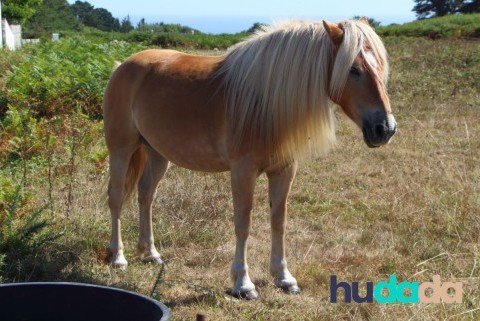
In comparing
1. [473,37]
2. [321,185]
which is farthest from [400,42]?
[321,185]

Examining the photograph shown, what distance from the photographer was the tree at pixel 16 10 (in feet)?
161

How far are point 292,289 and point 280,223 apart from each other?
50 centimetres

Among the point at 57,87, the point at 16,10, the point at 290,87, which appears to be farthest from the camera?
the point at 16,10

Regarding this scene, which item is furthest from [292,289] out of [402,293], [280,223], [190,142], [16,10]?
[16,10]

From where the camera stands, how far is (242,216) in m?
4.57

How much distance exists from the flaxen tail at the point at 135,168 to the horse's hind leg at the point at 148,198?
41mm

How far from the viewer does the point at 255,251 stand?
5.48 metres

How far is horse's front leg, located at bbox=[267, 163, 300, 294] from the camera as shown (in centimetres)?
473

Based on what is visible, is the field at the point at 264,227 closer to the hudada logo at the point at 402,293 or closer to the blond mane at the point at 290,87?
the hudada logo at the point at 402,293

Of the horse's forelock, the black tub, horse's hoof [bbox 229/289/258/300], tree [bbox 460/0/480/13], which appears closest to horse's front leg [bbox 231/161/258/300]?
horse's hoof [bbox 229/289/258/300]

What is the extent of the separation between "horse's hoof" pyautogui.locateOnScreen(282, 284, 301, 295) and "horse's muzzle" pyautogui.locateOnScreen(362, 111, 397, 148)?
129 cm

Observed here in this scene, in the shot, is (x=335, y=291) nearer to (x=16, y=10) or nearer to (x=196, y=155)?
(x=196, y=155)

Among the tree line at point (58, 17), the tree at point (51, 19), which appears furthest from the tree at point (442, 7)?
the tree at point (51, 19)

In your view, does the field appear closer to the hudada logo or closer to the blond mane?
the hudada logo
